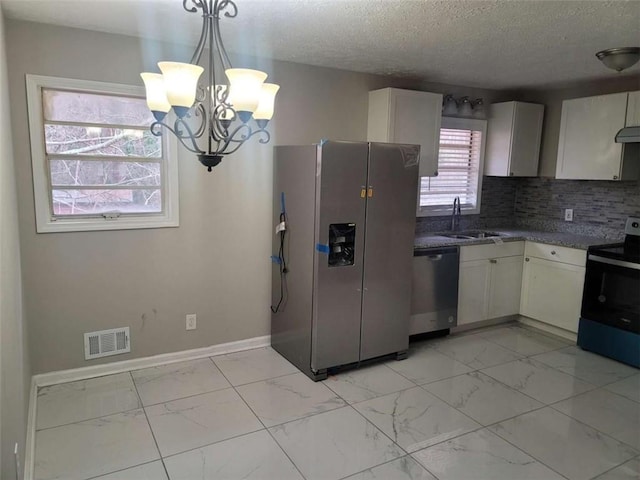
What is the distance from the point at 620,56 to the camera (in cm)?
283

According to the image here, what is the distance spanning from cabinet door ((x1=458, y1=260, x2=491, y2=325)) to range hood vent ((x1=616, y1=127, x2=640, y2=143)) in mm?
1432

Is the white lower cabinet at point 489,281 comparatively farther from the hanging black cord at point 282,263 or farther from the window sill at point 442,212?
the hanging black cord at point 282,263

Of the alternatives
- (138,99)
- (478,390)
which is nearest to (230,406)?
(478,390)

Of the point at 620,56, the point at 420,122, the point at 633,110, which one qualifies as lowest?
the point at 420,122

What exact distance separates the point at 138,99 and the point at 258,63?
35.5 inches

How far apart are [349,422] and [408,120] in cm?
246

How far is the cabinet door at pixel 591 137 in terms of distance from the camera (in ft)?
12.3

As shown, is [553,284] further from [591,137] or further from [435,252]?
[591,137]

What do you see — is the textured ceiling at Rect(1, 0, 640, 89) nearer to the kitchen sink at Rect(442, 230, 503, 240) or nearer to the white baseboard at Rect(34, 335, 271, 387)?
the kitchen sink at Rect(442, 230, 503, 240)

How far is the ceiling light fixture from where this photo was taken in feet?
9.15

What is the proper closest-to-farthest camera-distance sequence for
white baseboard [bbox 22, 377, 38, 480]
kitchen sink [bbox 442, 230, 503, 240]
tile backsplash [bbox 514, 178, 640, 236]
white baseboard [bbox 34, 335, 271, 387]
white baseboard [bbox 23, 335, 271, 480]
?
white baseboard [bbox 22, 377, 38, 480], white baseboard [bbox 23, 335, 271, 480], white baseboard [bbox 34, 335, 271, 387], tile backsplash [bbox 514, 178, 640, 236], kitchen sink [bbox 442, 230, 503, 240]

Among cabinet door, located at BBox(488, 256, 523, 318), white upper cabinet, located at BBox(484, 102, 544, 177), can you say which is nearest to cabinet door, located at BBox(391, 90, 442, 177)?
white upper cabinet, located at BBox(484, 102, 544, 177)

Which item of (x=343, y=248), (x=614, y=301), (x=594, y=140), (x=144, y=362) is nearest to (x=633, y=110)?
(x=594, y=140)

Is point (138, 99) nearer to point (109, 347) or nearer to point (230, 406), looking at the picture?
point (109, 347)
